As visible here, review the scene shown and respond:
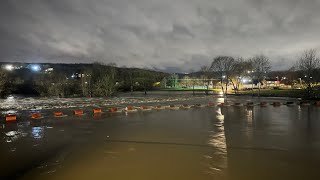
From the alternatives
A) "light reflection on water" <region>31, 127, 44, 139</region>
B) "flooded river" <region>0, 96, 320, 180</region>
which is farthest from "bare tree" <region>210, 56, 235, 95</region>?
"light reflection on water" <region>31, 127, 44, 139</region>

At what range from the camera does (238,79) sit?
3873 inches

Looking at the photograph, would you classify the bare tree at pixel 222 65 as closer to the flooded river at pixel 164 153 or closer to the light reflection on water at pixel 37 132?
the flooded river at pixel 164 153

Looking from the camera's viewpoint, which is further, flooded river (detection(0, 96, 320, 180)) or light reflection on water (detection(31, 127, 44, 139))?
light reflection on water (detection(31, 127, 44, 139))

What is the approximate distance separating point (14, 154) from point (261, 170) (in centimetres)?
1074

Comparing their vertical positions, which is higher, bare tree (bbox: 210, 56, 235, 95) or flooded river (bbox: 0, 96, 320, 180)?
bare tree (bbox: 210, 56, 235, 95)

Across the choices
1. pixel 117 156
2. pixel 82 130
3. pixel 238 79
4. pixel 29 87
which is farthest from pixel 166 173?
pixel 29 87

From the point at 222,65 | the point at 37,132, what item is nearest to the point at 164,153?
the point at 37,132

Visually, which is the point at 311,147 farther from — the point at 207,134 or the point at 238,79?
the point at 238,79

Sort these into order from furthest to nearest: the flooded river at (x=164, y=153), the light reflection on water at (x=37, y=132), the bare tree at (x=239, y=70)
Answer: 1. the bare tree at (x=239, y=70)
2. the light reflection on water at (x=37, y=132)
3. the flooded river at (x=164, y=153)

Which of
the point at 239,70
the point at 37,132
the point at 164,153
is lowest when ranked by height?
the point at 164,153

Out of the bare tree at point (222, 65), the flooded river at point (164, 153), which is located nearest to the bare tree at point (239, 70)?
the bare tree at point (222, 65)

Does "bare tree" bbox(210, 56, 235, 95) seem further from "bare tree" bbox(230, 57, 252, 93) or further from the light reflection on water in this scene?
the light reflection on water

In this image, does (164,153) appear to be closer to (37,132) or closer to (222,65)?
(37,132)

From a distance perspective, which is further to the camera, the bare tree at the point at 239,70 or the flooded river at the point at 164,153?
the bare tree at the point at 239,70
